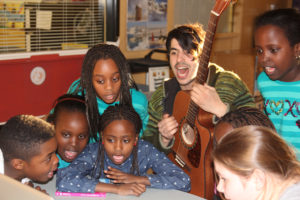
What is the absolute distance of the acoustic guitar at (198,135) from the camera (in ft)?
5.92

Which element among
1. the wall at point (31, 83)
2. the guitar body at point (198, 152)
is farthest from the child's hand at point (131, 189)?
the wall at point (31, 83)

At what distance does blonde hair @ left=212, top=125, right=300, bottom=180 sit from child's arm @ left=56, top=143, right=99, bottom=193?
2.08ft

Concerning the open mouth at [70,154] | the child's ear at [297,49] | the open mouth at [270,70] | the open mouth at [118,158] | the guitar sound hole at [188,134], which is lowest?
the open mouth at [70,154]

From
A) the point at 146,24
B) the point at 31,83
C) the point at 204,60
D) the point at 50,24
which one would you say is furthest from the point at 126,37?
the point at 204,60

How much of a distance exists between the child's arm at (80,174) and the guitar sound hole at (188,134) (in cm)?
45

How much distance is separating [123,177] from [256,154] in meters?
0.70

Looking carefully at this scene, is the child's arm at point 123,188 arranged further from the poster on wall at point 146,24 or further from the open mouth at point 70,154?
the poster on wall at point 146,24

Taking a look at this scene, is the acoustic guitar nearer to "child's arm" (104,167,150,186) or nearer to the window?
"child's arm" (104,167,150,186)

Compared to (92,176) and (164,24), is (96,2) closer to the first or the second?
(164,24)

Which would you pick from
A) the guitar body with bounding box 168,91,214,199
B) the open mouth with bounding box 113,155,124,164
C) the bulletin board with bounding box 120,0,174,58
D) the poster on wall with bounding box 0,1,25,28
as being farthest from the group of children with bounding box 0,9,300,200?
the bulletin board with bounding box 120,0,174,58

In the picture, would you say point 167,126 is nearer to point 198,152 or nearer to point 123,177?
point 198,152

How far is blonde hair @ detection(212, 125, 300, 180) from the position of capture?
3.69 ft

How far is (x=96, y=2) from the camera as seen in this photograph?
3355 millimetres

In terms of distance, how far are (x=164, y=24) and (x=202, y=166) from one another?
7.49ft
